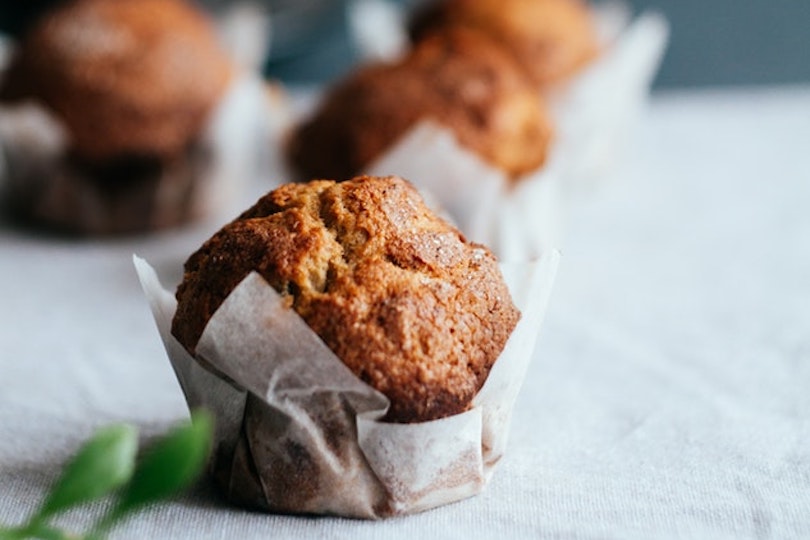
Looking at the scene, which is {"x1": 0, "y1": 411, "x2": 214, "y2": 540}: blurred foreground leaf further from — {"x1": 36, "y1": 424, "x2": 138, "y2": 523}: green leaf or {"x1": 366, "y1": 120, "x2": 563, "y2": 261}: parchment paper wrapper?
{"x1": 366, "y1": 120, "x2": 563, "y2": 261}: parchment paper wrapper

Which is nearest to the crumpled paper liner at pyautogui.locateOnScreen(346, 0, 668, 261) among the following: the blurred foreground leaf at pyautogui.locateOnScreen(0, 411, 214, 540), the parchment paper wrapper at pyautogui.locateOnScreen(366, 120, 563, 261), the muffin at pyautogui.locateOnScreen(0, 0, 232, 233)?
the parchment paper wrapper at pyautogui.locateOnScreen(366, 120, 563, 261)

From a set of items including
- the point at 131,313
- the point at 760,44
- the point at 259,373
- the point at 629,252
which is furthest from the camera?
the point at 760,44

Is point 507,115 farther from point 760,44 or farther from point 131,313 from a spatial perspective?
point 760,44

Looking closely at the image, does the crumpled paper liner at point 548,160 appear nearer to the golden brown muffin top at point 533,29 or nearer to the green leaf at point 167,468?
the golden brown muffin top at point 533,29

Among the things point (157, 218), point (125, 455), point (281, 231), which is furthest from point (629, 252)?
point (125, 455)

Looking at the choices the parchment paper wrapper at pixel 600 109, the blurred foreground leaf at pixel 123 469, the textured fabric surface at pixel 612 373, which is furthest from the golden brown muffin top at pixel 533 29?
the blurred foreground leaf at pixel 123 469

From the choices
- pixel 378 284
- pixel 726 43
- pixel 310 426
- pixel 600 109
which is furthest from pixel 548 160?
pixel 726 43

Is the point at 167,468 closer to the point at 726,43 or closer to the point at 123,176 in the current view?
the point at 123,176
